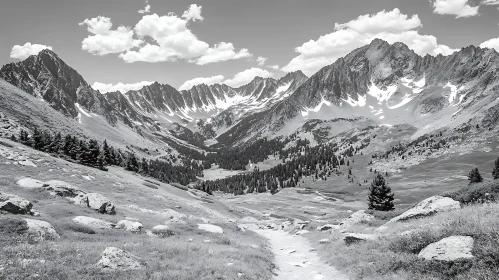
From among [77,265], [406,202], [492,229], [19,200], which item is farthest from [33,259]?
[406,202]

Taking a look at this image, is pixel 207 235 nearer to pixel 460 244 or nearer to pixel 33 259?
pixel 33 259

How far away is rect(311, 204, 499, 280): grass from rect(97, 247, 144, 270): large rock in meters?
11.4

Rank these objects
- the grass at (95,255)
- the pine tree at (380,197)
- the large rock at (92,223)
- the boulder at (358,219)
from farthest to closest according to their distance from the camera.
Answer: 1. the pine tree at (380,197)
2. the boulder at (358,219)
3. the large rock at (92,223)
4. the grass at (95,255)

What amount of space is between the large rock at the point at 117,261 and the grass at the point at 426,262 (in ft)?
37.4

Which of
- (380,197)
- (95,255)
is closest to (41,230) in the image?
(95,255)

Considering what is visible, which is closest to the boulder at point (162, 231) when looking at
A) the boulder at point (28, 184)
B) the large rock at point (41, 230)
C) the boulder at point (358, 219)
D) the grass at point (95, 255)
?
the grass at point (95, 255)

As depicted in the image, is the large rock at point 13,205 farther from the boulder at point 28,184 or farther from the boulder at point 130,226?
the boulder at point 28,184

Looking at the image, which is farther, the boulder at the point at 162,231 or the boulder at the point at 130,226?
the boulder at the point at 162,231

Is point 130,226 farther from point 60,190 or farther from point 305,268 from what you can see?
point 305,268

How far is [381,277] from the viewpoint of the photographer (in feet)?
43.3

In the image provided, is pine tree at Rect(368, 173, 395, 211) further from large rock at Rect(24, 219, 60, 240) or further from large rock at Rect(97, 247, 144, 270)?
large rock at Rect(24, 219, 60, 240)

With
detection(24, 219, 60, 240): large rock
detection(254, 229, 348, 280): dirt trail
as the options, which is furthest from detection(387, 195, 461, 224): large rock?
detection(24, 219, 60, 240): large rock

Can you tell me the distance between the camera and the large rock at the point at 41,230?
16906 millimetres

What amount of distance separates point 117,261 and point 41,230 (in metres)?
8.07
